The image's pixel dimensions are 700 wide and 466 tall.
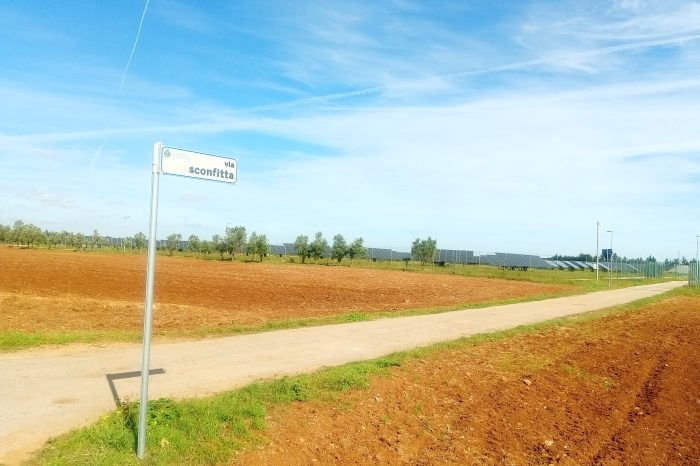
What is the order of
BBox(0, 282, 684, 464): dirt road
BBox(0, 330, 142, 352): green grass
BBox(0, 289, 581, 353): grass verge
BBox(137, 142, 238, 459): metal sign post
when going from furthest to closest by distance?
BBox(0, 289, 581, 353): grass verge → BBox(0, 330, 142, 352): green grass → BBox(0, 282, 684, 464): dirt road → BBox(137, 142, 238, 459): metal sign post

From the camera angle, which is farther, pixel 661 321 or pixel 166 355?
pixel 661 321

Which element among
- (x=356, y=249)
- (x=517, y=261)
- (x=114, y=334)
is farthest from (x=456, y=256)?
(x=114, y=334)

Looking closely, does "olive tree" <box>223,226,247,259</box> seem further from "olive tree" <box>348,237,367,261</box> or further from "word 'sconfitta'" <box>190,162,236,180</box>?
"word 'sconfitta'" <box>190,162,236,180</box>

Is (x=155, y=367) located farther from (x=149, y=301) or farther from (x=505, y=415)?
(x=505, y=415)

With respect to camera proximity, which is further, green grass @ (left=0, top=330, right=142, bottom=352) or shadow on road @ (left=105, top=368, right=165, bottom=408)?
green grass @ (left=0, top=330, right=142, bottom=352)

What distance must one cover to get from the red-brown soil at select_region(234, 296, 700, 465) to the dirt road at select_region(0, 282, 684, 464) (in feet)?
4.93

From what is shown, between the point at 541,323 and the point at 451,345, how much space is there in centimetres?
629

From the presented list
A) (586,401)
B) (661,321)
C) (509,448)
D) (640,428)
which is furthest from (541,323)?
(509,448)

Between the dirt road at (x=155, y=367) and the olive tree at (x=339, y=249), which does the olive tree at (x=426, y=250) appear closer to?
the olive tree at (x=339, y=249)

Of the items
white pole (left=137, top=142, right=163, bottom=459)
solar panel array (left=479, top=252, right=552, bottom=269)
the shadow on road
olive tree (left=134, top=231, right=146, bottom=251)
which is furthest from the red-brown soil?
olive tree (left=134, top=231, right=146, bottom=251)

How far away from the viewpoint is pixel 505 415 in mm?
7480

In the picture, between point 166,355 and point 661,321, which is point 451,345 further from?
point 661,321

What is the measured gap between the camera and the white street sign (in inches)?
203

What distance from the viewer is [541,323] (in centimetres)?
1703
